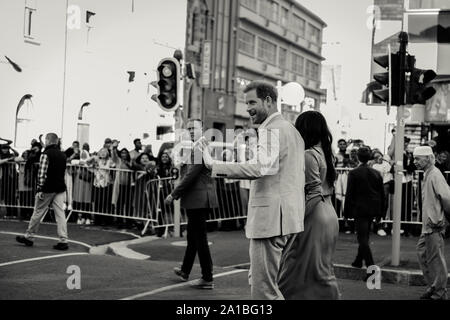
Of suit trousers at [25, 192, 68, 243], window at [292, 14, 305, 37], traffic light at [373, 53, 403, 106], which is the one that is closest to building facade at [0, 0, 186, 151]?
window at [292, 14, 305, 37]

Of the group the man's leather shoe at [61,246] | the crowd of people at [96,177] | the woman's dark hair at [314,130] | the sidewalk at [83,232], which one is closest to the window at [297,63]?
the crowd of people at [96,177]

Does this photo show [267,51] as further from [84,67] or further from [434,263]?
[434,263]

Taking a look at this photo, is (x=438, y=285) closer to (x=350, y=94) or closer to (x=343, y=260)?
(x=343, y=260)

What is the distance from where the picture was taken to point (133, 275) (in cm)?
834

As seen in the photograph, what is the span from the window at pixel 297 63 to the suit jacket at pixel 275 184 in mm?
13777

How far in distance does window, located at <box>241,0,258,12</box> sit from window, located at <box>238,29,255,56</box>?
1.41 meters

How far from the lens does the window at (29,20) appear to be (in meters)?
13.9

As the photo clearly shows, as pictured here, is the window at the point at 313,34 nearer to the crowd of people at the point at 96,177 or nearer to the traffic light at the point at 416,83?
the crowd of people at the point at 96,177

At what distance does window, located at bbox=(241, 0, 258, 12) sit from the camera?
101 feet

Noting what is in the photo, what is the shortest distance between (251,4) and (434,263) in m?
26.1

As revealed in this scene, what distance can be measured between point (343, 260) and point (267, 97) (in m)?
5.74

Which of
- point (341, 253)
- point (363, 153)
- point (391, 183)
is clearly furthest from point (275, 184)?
point (391, 183)
